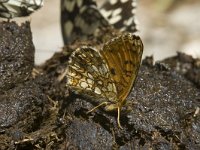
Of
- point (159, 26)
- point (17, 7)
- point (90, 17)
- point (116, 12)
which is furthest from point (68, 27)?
point (159, 26)

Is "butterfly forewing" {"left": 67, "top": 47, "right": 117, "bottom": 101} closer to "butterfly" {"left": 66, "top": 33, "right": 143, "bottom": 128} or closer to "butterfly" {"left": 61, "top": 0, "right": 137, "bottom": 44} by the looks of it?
"butterfly" {"left": 66, "top": 33, "right": 143, "bottom": 128}

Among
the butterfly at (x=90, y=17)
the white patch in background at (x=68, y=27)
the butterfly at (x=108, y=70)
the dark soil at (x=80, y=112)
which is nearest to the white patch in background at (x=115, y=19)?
the butterfly at (x=90, y=17)

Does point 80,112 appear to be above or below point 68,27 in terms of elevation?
below

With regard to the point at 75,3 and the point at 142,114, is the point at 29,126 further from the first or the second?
the point at 75,3

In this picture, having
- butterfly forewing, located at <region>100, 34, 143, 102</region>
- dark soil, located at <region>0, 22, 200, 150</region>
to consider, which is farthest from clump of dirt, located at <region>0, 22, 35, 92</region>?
butterfly forewing, located at <region>100, 34, 143, 102</region>

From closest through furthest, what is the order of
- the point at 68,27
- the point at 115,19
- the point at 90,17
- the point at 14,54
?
the point at 14,54 → the point at 90,17 → the point at 68,27 → the point at 115,19

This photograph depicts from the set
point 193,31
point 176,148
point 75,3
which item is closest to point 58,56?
point 75,3

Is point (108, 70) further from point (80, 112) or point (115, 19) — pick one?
point (115, 19)
